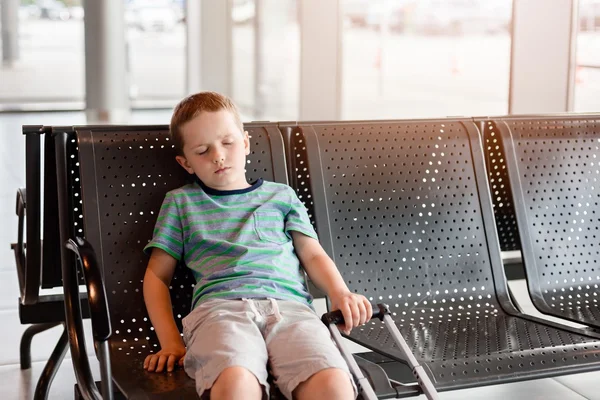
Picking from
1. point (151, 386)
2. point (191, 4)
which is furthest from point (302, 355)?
point (191, 4)

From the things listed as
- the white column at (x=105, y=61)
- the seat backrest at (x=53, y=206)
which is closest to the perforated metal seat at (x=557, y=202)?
the seat backrest at (x=53, y=206)

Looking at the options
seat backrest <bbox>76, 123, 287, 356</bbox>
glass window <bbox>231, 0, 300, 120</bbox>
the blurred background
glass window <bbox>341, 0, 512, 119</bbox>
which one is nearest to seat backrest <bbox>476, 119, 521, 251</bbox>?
seat backrest <bbox>76, 123, 287, 356</bbox>

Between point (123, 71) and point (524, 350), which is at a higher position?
point (123, 71)

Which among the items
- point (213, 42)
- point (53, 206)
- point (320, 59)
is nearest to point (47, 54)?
point (213, 42)

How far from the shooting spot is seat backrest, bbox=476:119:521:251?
3158 mm

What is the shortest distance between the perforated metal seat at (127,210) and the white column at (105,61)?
8.85m

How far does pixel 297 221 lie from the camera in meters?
2.52

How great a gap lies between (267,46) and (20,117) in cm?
348

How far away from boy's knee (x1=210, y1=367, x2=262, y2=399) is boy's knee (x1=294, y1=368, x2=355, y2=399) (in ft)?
0.36

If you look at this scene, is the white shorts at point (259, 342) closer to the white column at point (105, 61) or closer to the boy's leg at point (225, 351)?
the boy's leg at point (225, 351)

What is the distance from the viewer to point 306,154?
2.89 metres

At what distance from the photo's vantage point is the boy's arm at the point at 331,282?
2.20 m

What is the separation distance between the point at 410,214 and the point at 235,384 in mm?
1199

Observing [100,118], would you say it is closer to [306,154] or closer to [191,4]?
[191,4]
